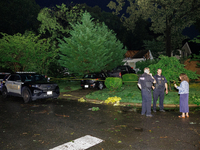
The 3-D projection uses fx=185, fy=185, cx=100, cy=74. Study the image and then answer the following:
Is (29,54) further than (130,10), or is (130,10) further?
(130,10)

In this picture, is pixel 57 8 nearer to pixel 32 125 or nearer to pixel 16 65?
pixel 16 65

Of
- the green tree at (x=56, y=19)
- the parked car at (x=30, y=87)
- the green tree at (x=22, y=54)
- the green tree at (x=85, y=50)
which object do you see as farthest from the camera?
the green tree at (x=56, y=19)

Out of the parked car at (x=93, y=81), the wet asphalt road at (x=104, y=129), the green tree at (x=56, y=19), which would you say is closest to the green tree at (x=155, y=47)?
the green tree at (x=56, y=19)

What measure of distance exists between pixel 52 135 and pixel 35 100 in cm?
672

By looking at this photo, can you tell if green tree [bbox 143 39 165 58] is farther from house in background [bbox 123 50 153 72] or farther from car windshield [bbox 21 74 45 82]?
car windshield [bbox 21 74 45 82]

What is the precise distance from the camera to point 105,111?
28.2 feet

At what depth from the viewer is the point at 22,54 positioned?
62.3ft

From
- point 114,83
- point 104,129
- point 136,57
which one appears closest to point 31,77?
point 114,83

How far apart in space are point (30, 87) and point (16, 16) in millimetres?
49498

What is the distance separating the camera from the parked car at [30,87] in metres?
10.8

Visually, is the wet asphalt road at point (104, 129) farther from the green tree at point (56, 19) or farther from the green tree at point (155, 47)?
the green tree at point (155, 47)

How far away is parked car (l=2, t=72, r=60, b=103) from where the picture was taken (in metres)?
10.8

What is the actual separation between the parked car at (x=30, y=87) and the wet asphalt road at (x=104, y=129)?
2.19 metres

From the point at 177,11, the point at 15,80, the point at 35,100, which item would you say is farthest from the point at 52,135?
the point at 177,11
